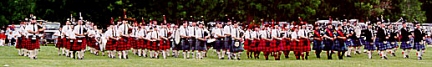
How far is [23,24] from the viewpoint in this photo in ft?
103

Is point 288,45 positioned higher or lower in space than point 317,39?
lower

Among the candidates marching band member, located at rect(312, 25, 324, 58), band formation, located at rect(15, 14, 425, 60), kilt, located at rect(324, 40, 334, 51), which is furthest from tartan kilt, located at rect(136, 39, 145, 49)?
kilt, located at rect(324, 40, 334, 51)

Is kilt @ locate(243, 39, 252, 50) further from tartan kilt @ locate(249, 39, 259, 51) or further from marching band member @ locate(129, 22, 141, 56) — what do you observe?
marching band member @ locate(129, 22, 141, 56)

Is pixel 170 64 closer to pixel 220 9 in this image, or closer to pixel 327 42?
pixel 327 42

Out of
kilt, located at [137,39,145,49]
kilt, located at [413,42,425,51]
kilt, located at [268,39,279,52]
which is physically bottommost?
kilt, located at [413,42,425,51]

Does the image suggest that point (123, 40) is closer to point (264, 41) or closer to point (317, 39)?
point (264, 41)

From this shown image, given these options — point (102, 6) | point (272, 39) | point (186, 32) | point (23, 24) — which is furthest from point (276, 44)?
point (102, 6)

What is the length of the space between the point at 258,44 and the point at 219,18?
27.7m

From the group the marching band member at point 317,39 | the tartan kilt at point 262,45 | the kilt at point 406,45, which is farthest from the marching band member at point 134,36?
the kilt at point 406,45

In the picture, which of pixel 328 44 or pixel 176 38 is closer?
pixel 328 44

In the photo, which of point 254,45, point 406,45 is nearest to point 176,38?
point 254,45

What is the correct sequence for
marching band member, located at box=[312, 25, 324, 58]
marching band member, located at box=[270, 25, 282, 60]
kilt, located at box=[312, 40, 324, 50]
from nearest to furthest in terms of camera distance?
marching band member, located at box=[270, 25, 282, 60] → marching band member, located at box=[312, 25, 324, 58] → kilt, located at box=[312, 40, 324, 50]

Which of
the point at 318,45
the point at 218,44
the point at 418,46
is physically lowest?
the point at 418,46

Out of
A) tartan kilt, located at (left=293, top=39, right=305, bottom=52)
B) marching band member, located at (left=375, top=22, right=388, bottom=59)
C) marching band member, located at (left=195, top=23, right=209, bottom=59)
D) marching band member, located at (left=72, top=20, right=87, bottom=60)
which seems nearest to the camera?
marching band member, located at (left=72, top=20, right=87, bottom=60)
